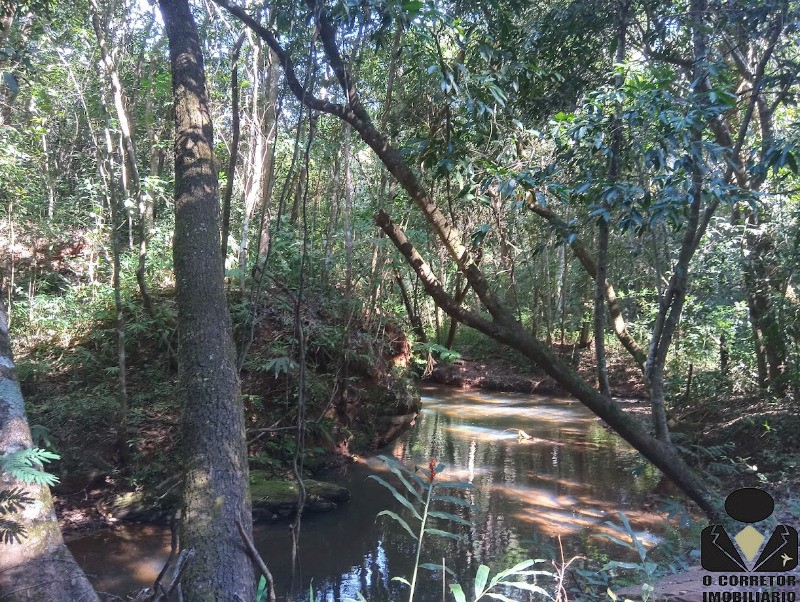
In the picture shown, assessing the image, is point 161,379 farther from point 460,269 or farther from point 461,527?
point 460,269

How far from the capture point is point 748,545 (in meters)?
2.14

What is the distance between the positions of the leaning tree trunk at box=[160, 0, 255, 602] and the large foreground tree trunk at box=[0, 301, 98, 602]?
1.72ft

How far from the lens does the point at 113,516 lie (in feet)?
21.0

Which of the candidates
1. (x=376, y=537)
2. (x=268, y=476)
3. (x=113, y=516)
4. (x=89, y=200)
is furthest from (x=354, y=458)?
(x=89, y=200)

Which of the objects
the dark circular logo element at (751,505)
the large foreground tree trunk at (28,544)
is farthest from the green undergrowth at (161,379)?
the dark circular logo element at (751,505)

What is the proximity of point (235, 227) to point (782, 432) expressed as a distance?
9.94 metres

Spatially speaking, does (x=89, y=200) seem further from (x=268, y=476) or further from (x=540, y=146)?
(x=540, y=146)

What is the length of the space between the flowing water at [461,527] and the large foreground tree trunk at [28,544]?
Answer: 5.08ft

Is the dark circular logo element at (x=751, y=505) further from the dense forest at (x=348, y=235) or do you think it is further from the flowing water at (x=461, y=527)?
the flowing water at (x=461, y=527)

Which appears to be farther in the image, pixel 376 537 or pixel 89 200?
pixel 89 200

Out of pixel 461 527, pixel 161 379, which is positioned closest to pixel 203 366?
pixel 461 527

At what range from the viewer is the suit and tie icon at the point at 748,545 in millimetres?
2109

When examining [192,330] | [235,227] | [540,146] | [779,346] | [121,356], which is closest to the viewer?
[192,330]

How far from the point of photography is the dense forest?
315 centimetres
